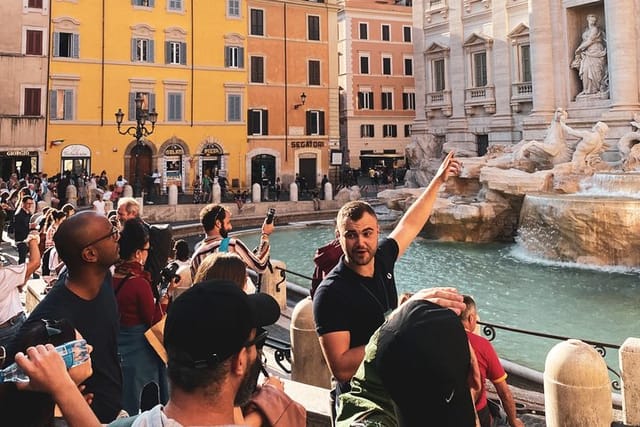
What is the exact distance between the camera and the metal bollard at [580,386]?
3986 mm

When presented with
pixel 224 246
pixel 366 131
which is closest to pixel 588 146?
pixel 224 246

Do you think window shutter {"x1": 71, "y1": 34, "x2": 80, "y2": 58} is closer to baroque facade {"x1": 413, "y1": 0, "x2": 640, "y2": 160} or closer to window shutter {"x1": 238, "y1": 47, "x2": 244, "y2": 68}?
window shutter {"x1": 238, "y1": 47, "x2": 244, "y2": 68}

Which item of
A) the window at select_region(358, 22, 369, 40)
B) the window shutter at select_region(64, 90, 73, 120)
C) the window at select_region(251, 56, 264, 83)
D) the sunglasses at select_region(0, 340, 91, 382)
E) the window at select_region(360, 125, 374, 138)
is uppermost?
the window at select_region(358, 22, 369, 40)

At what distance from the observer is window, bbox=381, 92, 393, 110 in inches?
1665

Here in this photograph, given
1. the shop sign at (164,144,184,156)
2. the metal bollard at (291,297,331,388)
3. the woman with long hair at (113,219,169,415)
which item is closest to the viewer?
the woman with long hair at (113,219,169,415)

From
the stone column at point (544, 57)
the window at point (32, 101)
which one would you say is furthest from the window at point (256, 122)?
the stone column at point (544, 57)

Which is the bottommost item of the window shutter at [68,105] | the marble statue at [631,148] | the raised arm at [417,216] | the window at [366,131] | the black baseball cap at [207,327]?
the black baseball cap at [207,327]

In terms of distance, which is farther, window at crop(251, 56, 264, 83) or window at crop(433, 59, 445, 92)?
window at crop(251, 56, 264, 83)

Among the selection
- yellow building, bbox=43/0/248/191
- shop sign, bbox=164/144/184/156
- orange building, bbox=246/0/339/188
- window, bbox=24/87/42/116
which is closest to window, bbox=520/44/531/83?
orange building, bbox=246/0/339/188

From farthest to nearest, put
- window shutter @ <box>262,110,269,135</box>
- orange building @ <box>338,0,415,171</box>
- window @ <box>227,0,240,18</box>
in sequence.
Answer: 1. orange building @ <box>338,0,415,171</box>
2. window shutter @ <box>262,110,269,135</box>
3. window @ <box>227,0,240,18</box>

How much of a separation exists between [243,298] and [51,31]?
30693mm

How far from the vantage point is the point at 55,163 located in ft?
91.7

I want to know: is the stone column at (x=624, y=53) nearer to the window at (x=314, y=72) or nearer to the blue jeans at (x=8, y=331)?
the window at (x=314, y=72)

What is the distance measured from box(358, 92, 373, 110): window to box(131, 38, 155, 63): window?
54.4 feet
